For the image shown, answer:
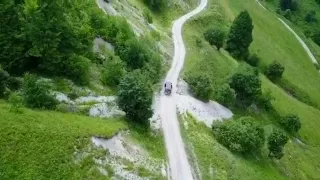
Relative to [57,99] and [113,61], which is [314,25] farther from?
[57,99]

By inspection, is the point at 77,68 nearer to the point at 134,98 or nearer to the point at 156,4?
the point at 134,98

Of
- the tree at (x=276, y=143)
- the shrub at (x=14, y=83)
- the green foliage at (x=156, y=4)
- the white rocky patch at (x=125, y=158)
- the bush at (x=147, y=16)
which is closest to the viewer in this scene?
the white rocky patch at (x=125, y=158)

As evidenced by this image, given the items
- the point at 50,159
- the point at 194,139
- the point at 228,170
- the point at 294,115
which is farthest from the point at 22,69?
the point at 294,115

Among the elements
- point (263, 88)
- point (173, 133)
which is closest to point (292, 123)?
point (263, 88)

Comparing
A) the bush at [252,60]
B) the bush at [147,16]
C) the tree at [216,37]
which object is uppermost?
the tree at [216,37]

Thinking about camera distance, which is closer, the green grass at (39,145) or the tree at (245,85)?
the green grass at (39,145)

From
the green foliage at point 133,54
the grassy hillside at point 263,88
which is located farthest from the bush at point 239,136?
the green foliage at point 133,54

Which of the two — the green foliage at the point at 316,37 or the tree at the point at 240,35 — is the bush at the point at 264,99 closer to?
the tree at the point at 240,35
